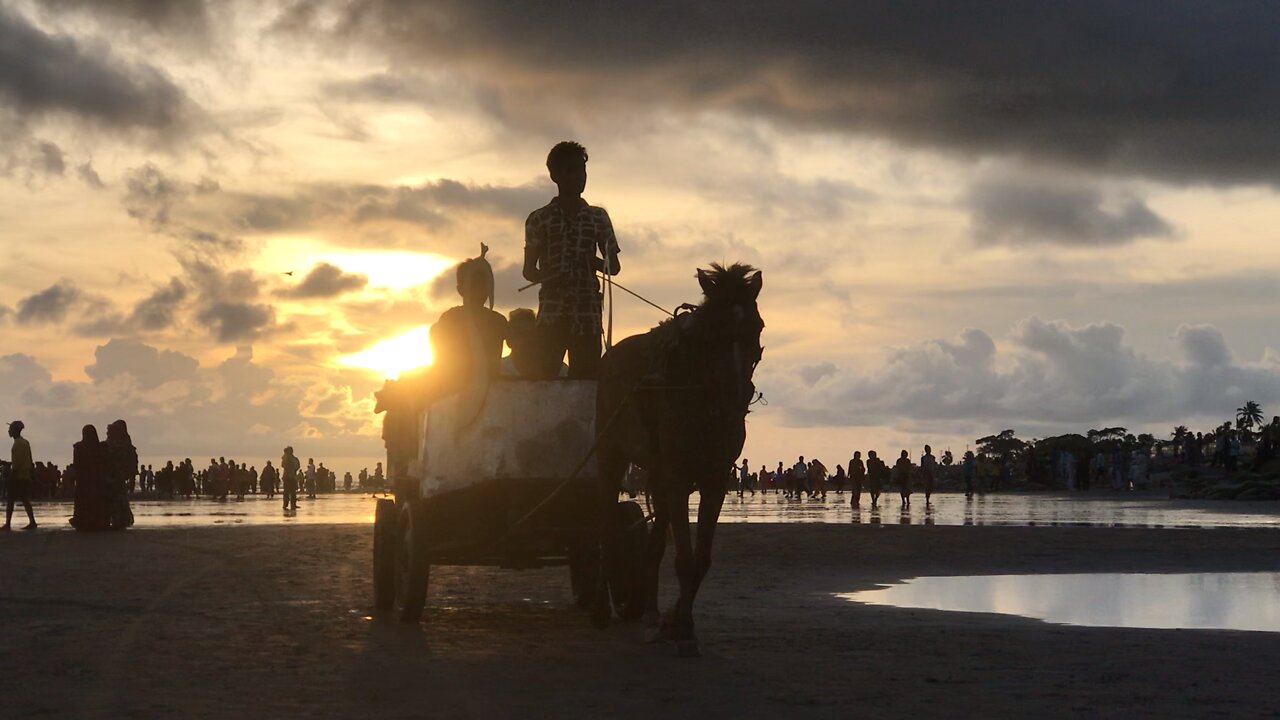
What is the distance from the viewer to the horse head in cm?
1073

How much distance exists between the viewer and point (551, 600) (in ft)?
49.7

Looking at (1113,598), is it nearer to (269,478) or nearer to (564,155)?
(564,155)

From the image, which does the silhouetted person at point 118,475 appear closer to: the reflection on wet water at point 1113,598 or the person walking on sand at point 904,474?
the reflection on wet water at point 1113,598

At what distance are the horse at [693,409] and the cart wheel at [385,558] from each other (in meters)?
2.86

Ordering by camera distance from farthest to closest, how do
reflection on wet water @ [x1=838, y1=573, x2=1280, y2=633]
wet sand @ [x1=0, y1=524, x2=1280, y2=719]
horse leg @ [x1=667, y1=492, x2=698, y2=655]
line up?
reflection on wet water @ [x1=838, y1=573, x2=1280, y2=633]
horse leg @ [x1=667, y1=492, x2=698, y2=655]
wet sand @ [x1=0, y1=524, x2=1280, y2=719]

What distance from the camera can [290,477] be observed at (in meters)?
51.4

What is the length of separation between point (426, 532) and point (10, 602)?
15.6ft

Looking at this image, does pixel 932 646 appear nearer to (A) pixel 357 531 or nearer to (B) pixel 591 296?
(B) pixel 591 296

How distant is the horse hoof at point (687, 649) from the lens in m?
10.3

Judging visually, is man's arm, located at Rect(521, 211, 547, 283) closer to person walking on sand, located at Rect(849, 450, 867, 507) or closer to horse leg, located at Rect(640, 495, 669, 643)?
horse leg, located at Rect(640, 495, 669, 643)

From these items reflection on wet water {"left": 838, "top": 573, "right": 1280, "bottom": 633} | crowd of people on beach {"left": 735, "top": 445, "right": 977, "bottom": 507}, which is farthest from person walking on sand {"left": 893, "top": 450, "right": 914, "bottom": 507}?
reflection on wet water {"left": 838, "top": 573, "right": 1280, "bottom": 633}

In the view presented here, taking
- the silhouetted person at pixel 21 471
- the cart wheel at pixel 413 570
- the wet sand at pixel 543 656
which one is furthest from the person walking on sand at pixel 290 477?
the cart wheel at pixel 413 570

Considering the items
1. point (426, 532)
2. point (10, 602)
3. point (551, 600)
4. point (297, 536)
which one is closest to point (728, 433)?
point (426, 532)

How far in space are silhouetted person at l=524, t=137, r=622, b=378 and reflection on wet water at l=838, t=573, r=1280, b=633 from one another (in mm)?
4248
